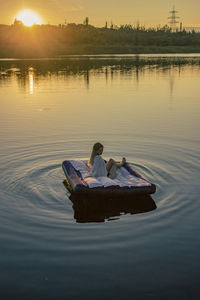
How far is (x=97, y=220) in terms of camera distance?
961 centimetres

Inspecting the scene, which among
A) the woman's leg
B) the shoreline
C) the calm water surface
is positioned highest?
the shoreline

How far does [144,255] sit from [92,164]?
4.36 m

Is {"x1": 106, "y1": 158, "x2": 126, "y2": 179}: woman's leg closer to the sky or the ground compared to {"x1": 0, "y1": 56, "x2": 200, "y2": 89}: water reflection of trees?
closer to the ground

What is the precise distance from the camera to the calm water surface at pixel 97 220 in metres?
6.91

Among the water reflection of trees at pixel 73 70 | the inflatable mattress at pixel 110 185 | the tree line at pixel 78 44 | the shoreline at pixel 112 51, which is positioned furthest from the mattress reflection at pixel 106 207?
the shoreline at pixel 112 51

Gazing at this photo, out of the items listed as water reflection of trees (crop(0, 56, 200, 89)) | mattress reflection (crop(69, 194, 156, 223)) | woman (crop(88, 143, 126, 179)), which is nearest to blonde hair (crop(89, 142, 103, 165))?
woman (crop(88, 143, 126, 179))

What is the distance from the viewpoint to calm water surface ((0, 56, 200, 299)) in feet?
22.7

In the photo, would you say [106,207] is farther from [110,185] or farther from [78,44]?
[78,44]

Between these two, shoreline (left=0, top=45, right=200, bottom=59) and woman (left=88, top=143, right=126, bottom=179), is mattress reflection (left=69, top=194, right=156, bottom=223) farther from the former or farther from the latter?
shoreline (left=0, top=45, right=200, bottom=59)

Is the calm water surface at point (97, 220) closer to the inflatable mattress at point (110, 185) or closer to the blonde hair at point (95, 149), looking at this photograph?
the inflatable mattress at point (110, 185)

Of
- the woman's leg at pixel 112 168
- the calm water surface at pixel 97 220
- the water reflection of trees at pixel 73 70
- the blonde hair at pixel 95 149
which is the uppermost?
the water reflection of trees at pixel 73 70

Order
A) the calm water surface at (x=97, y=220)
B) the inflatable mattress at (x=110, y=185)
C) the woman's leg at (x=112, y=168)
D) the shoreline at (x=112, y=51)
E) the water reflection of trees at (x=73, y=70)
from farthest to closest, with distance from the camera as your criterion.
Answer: the shoreline at (x=112, y=51)
the water reflection of trees at (x=73, y=70)
the woman's leg at (x=112, y=168)
the inflatable mattress at (x=110, y=185)
the calm water surface at (x=97, y=220)

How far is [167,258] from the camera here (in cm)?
769

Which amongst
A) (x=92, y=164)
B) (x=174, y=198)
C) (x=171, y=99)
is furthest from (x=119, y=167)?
(x=171, y=99)
